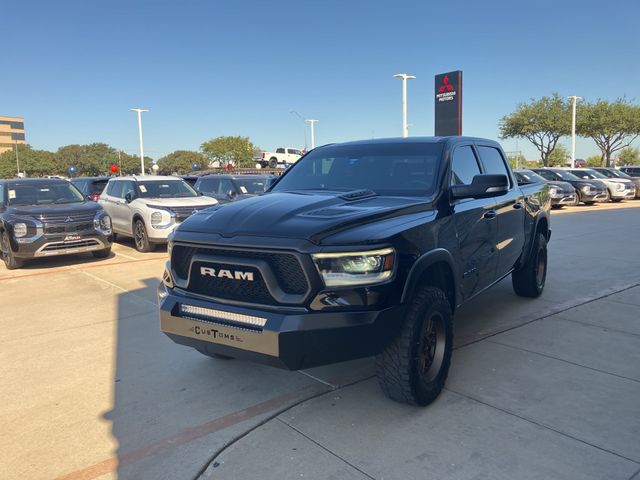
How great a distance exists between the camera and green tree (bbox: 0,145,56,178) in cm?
7912

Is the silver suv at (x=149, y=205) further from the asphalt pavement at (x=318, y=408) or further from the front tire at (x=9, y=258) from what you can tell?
the asphalt pavement at (x=318, y=408)

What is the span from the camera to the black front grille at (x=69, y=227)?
8945mm

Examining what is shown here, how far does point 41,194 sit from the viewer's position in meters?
9.91

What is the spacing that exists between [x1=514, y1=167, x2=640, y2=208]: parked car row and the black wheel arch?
57.5ft

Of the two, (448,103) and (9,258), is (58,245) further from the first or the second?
(448,103)

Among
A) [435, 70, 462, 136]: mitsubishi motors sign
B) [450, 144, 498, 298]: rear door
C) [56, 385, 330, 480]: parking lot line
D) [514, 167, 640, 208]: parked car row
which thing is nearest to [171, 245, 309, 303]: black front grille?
[56, 385, 330, 480]: parking lot line

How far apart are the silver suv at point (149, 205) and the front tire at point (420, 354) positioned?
307 inches

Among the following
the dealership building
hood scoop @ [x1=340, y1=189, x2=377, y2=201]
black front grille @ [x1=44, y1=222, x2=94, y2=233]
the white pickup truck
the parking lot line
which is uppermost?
the dealership building

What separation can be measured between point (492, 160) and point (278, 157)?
126 ft

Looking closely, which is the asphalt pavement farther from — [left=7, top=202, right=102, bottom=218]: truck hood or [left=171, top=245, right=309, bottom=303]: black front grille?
[left=7, top=202, right=102, bottom=218]: truck hood

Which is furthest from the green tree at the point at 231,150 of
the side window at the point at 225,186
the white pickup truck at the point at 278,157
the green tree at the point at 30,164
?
the side window at the point at 225,186

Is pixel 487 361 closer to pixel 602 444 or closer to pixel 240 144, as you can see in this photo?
pixel 602 444

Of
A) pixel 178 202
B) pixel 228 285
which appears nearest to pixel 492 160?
pixel 228 285

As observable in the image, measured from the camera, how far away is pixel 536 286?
6.27 metres
